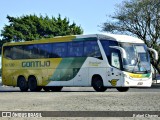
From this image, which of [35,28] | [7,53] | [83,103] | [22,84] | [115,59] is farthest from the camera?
[35,28]

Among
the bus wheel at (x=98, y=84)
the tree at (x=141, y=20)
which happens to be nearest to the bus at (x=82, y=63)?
the bus wheel at (x=98, y=84)

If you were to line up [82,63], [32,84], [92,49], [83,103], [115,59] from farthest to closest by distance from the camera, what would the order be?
[32,84], [82,63], [92,49], [115,59], [83,103]

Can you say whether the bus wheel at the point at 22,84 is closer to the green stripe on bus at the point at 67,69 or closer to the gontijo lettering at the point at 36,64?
the gontijo lettering at the point at 36,64

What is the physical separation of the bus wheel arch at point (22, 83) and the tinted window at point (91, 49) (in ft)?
18.6

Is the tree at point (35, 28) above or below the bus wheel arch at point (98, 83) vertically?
above

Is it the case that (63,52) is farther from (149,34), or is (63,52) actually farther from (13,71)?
(149,34)

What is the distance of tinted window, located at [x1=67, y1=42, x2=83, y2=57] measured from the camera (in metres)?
25.5

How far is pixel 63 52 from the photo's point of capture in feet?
86.8

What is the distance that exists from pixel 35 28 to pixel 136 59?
1767 inches

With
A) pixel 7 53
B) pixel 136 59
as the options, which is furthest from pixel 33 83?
pixel 136 59

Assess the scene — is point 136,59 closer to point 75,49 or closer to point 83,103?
point 75,49

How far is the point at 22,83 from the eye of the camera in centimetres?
2922

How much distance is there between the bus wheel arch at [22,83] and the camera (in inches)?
1139

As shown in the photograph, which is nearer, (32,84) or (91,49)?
(91,49)
